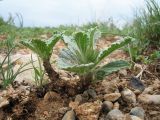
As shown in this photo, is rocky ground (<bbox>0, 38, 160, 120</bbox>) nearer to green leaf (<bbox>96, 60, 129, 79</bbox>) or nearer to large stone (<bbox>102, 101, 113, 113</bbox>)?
large stone (<bbox>102, 101, 113, 113</bbox>)

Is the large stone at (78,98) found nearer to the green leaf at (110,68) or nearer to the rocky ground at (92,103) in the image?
the rocky ground at (92,103)

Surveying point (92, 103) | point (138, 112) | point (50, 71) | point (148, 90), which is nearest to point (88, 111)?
point (92, 103)

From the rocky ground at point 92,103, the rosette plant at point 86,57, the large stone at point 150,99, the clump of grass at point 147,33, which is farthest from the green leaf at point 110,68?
the clump of grass at point 147,33

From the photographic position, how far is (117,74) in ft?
10.8

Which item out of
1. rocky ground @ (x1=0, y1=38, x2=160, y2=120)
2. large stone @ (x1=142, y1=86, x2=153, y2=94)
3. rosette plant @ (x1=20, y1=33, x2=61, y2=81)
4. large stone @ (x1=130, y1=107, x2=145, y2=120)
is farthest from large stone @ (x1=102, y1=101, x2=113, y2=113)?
rosette plant @ (x1=20, y1=33, x2=61, y2=81)

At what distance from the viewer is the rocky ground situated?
2561 mm

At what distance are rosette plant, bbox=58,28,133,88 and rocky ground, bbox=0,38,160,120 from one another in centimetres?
11

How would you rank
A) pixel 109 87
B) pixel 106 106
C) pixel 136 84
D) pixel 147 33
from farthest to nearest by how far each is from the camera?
pixel 147 33 < pixel 136 84 < pixel 109 87 < pixel 106 106

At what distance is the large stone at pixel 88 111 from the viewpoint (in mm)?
2510

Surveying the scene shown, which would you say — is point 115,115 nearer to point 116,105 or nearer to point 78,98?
point 116,105

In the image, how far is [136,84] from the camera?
2977 millimetres

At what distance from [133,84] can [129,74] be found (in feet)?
1.03

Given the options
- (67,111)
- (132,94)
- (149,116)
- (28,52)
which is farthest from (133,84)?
(28,52)

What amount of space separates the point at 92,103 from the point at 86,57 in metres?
0.31
